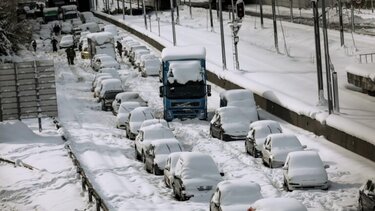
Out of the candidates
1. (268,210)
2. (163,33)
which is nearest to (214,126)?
(268,210)

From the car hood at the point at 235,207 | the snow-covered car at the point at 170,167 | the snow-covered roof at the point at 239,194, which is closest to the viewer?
the car hood at the point at 235,207

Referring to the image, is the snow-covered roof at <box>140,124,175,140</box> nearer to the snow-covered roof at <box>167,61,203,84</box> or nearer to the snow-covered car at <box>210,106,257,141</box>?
the snow-covered car at <box>210,106,257,141</box>

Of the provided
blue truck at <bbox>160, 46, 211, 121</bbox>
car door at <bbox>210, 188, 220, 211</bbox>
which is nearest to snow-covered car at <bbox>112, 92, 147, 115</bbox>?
blue truck at <bbox>160, 46, 211, 121</bbox>

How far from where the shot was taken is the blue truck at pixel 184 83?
42.6 meters

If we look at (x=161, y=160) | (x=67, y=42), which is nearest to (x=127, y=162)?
(x=161, y=160)

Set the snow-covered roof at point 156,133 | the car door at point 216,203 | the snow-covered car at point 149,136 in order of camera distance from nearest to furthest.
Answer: the car door at point 216,203 → the snow-covered car at point 149,136 → the snow-covered roof at point 156,133

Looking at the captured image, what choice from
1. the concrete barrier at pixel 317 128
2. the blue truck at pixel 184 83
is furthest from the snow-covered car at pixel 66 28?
the blue truck at pixel 184 83

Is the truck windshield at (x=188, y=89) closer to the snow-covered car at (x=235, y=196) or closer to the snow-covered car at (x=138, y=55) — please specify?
the snow-covered car at (x=235, y=196)

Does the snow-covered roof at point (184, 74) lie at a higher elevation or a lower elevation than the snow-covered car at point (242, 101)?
higher

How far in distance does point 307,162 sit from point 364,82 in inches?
809

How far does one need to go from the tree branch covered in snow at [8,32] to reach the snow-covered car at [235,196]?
63140mm

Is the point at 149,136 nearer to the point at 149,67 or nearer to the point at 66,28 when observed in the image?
the point at 149,67

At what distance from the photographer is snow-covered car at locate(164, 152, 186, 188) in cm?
2838

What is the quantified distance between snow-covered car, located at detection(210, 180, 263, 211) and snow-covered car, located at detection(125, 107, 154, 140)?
16835 millimetres
